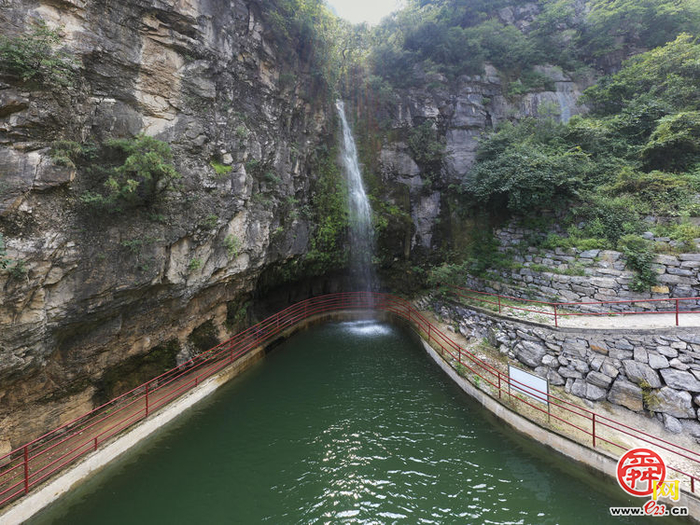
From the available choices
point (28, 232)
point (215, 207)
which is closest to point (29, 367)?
point (28, 232)

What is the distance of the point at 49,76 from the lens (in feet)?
15.6

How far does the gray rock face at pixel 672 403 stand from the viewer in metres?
4.87

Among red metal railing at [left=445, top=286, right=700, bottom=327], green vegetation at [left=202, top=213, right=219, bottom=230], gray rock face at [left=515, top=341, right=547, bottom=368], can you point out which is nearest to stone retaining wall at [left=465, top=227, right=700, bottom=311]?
red metal railing at [left=445, top=286, right=700, bottom=327]

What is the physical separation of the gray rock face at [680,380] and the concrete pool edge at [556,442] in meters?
2.18

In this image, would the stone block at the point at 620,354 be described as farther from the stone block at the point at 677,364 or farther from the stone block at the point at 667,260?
the stone block at the point at 667,260

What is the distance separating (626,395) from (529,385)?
1.77 metres

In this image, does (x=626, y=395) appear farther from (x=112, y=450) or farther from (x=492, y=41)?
(x=492, y=41)

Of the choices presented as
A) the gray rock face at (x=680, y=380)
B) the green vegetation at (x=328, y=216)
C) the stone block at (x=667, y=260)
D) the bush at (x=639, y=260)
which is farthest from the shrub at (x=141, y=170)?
the stone block at (x=667, y=260)

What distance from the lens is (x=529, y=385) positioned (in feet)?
19.1

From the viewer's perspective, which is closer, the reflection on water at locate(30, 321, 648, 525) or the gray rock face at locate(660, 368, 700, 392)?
the reflection on water at locate(30, 321, 648, 525)

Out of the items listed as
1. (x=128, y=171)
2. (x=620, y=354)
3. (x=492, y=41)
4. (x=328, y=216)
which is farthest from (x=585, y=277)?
(x=492, y=41)

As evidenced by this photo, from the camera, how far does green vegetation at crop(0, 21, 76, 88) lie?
14.4ft

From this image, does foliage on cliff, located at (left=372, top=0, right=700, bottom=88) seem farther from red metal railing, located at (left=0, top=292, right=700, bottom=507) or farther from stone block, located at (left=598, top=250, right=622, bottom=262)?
red metal railing, located at (left=0, top=292, right=700, bottom=507)

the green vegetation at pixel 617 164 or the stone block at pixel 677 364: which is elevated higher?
the green vegetation at pixel 617 164
